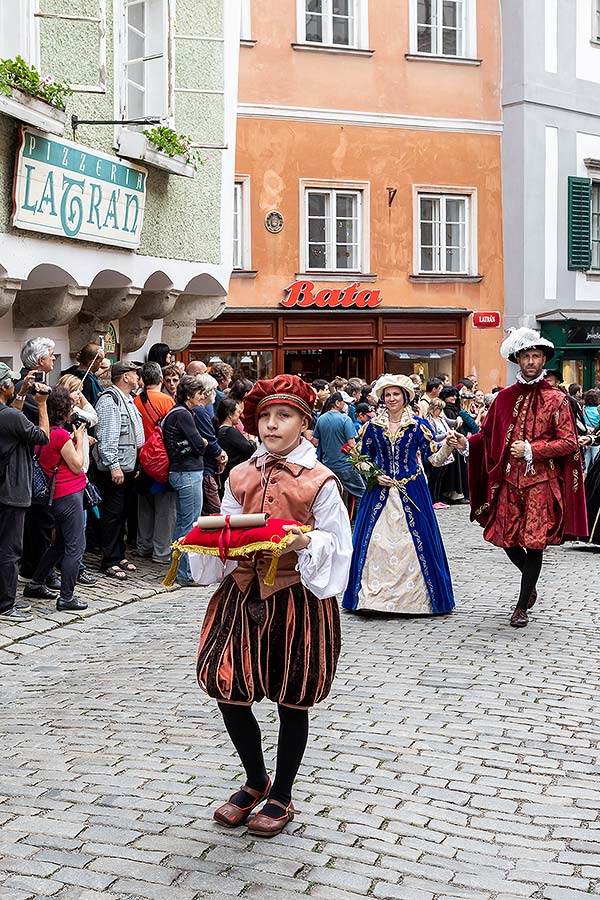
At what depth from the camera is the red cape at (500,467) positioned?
9.05 m

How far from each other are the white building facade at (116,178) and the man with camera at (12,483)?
2.39 metres

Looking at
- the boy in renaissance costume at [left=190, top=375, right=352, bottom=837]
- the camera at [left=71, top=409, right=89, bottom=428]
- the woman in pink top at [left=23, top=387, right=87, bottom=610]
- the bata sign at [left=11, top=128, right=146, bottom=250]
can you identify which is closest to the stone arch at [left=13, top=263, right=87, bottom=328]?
the bata sign at [left=11, top=128, right=146, bottom=250]

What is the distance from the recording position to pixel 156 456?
1130cm

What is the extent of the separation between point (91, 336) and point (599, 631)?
7124 mm

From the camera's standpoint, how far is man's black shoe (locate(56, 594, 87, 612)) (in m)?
9.70

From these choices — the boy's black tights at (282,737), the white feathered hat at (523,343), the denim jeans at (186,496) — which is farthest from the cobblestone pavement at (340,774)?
the denim jeans at (186,496)

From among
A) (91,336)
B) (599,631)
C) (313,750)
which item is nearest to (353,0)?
(91,336)

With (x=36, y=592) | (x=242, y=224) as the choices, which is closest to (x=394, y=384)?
(x=36, y=592)

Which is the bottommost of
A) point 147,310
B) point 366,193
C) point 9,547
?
point 9,547

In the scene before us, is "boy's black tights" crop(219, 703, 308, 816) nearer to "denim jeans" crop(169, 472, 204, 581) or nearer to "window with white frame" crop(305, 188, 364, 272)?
"denim jeans" crop(169, 472, 204, 581)

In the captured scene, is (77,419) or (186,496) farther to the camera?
(186,496)

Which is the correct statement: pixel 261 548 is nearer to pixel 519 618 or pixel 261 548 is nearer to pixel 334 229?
pixel 519 618

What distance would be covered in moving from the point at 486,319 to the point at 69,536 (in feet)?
50.5

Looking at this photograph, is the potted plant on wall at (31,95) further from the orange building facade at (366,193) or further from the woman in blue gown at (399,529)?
the orange building facade at (366,193)
